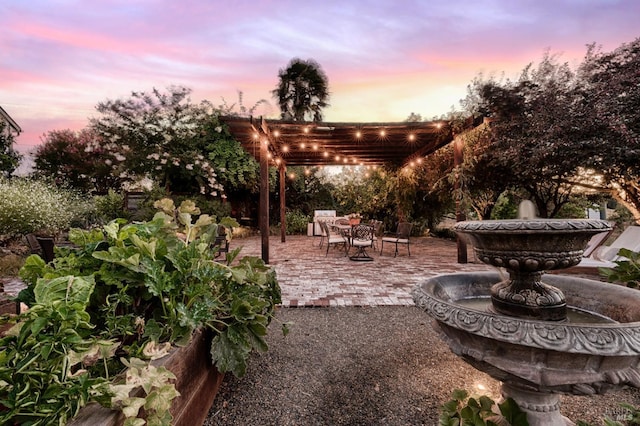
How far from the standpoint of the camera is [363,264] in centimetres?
602

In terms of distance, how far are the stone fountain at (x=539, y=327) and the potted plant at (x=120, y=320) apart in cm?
107

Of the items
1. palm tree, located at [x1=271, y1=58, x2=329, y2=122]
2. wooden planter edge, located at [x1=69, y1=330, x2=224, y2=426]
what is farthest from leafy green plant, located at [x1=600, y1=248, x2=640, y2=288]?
palm tree, located at [x1=271, y1=58, x2=329, y2=122]

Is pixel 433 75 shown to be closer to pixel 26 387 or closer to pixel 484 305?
pixel 484 305

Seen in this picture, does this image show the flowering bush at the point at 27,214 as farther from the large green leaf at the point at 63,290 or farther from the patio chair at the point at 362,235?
the large green leaf at the point at 63,290

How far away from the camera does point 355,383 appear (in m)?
1.86

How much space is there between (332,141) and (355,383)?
235 inches

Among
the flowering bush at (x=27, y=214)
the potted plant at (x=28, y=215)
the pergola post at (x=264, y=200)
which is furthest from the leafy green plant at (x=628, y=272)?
the flowering bush at (x=27, y=214)

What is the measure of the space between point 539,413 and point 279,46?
24.4ft

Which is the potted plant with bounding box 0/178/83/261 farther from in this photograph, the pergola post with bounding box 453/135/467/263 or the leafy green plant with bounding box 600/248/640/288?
the pergola post with bounding box 453/135/467/263

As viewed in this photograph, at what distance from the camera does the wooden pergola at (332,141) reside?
578cm

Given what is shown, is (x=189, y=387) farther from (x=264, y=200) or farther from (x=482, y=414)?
(x=264, y=200)

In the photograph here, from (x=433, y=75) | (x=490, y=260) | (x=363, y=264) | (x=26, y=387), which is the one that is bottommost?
(x=363, y=264)

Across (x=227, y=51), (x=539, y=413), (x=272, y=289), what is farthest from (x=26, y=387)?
(x=227, y=51)

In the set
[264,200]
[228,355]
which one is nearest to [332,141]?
[264,200]
